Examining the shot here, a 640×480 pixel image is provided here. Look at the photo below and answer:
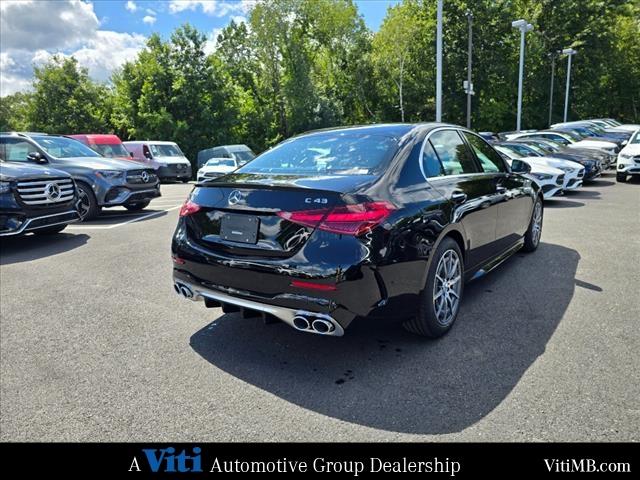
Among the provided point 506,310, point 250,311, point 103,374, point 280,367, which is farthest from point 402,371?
point 103,374

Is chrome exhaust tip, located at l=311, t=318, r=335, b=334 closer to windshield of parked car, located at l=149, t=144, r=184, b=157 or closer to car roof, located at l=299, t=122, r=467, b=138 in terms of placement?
car roof, located at l=299, t=122, r=467, b=138

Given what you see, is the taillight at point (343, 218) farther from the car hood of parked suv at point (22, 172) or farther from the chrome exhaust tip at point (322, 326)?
the car hood of parked suv at point (22, 172)

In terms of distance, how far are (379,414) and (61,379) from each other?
2107mm

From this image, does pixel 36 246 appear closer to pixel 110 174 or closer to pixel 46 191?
pixel 46 191

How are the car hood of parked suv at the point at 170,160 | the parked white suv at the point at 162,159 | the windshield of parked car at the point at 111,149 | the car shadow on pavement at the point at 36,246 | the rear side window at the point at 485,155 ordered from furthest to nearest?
1. the car hood of parked suv at the point at 170,160
2. the parked white suv at the point at 162,159
3. the windshield of parked car at the point at 111,149
4. the car shadow on pavement at the point at 36,246
5. the rear side window at the point at 485,155

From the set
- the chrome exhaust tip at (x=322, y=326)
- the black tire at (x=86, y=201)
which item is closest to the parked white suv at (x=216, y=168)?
the black tire at (x=86, y=201)

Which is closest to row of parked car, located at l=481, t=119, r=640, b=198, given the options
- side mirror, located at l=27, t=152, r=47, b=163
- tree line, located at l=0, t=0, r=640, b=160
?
side mirror, located at l=27, t=152, r=47, b=163

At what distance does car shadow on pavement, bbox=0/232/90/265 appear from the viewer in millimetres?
6723

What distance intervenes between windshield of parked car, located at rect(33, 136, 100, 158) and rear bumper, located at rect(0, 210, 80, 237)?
2757mm

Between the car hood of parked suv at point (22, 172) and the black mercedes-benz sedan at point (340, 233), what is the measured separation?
4668mm

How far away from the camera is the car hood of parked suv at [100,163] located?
959 centimetres

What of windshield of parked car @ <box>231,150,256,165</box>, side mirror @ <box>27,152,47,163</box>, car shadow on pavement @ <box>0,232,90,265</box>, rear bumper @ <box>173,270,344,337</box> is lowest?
windshield of parked car @ <box>231,150,256,165</box>

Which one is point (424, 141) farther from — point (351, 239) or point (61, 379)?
point (61, 379)

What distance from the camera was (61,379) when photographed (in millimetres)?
3211
